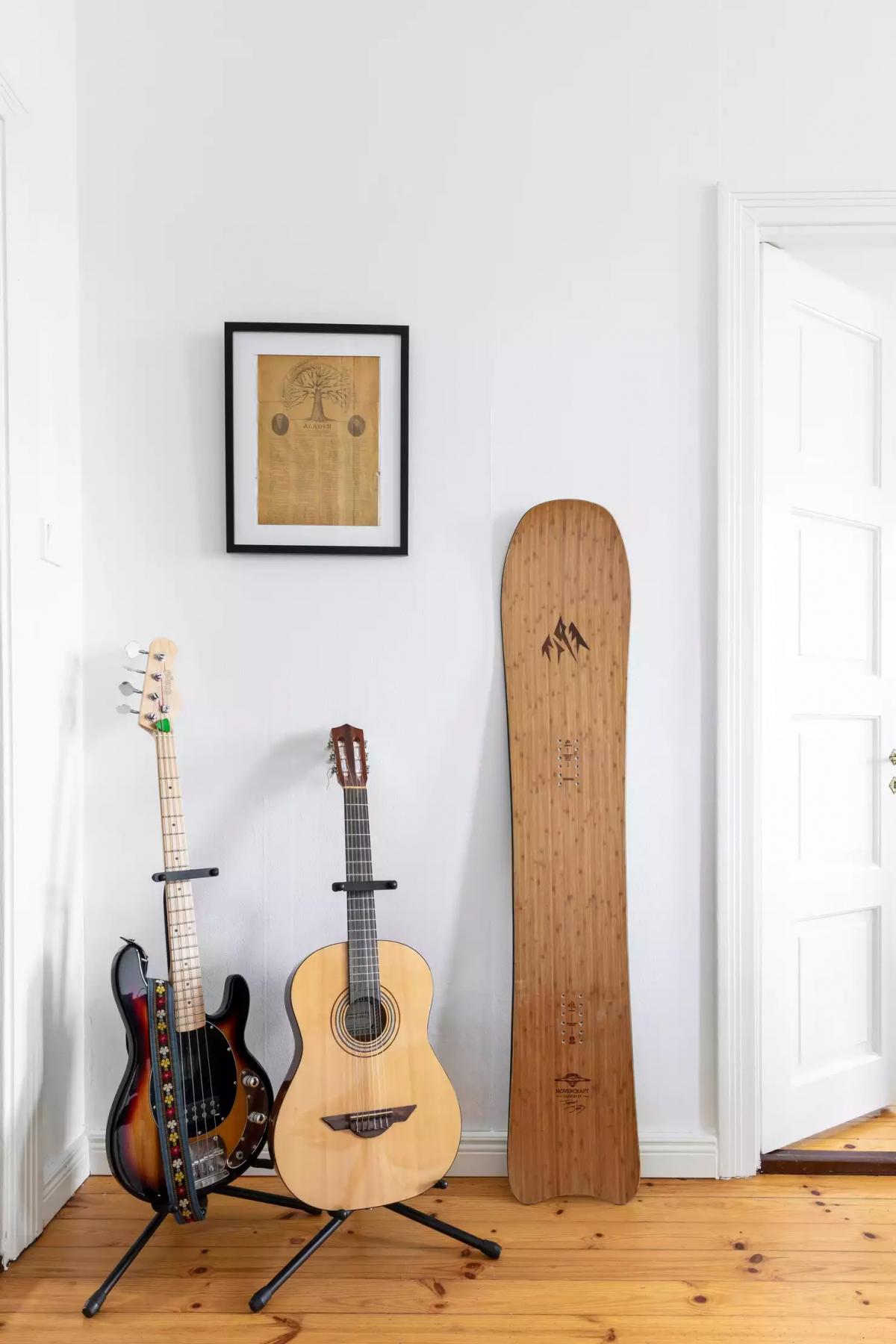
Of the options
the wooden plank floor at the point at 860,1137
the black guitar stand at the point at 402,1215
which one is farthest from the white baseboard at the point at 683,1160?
the black guitar stand at the point at 402,1215

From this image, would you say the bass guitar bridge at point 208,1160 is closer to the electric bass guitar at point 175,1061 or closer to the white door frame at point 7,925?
the electric bass guitar at point 175,1061

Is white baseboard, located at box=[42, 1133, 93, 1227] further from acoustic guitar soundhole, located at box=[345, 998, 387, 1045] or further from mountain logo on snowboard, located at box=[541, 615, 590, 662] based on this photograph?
mountain logo on snowboard, located at box=[541, 615, 590, 662]

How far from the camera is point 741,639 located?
1926mm

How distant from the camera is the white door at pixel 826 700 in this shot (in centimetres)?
199

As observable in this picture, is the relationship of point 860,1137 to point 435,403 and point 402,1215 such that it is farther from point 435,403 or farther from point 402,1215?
point 435,403

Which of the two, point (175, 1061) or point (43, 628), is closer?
point (175, 1061)

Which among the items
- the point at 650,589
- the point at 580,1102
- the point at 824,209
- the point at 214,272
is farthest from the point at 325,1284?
the point at 824,209

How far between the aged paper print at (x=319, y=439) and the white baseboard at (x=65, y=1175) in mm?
1354

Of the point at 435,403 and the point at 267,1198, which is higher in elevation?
the point at 435,403

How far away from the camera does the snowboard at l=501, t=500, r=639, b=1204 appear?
1825 mm

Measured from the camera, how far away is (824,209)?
1.93 meters

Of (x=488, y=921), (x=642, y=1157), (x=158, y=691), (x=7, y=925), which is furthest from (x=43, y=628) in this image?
(x=642, y=1157)

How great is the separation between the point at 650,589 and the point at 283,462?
0.83 metres

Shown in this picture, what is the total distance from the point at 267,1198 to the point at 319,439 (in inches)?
59.7
